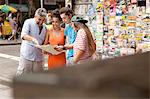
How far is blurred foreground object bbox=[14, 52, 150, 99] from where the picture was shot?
3.12 ft

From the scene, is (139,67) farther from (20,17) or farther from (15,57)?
(20,17)

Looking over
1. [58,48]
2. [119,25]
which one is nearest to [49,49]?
[58,48]

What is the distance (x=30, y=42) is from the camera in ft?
17.9

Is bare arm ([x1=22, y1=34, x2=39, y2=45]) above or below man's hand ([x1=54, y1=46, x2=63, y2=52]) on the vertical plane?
above

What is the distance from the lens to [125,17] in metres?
7.33


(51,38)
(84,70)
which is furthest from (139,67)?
(51,38)

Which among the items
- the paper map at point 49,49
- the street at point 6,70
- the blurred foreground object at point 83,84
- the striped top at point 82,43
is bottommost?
the street at point 6,70

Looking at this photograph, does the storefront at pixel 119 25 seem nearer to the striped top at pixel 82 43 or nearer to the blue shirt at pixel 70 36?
the blue shirt at pixel 70 36

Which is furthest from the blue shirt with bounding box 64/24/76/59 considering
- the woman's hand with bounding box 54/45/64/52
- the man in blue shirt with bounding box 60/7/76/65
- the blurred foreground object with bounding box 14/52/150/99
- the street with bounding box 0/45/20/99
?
the blurred foreground object with bounding box 14/52/150/99

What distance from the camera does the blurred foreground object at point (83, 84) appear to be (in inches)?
37.4

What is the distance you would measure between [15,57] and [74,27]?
7.92m

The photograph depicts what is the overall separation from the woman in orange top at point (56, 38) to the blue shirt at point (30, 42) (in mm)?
101

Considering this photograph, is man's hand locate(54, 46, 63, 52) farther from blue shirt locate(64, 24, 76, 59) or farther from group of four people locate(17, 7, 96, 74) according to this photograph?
blue shirt locate(64, 24, 76, 59)

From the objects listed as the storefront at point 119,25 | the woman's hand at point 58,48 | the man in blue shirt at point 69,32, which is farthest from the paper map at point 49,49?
the storefront at point 119,25
